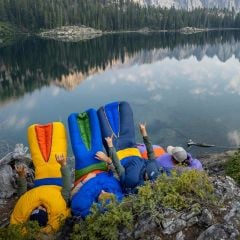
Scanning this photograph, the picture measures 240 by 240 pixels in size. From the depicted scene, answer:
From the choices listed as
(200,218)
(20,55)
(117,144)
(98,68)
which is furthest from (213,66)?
(200,218)

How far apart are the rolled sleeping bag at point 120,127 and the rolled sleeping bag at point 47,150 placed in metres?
1.47

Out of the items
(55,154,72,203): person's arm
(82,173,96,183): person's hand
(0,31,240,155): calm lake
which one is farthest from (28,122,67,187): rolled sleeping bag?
(0,31,240,155): calm lake

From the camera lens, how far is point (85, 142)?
1195 cm

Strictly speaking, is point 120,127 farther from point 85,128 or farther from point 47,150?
point 47,150

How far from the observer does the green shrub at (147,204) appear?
7.64 metres

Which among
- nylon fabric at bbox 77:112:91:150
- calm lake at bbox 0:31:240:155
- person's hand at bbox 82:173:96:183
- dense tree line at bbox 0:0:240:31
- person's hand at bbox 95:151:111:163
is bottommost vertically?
calm lake at bbox 0:31:240:155

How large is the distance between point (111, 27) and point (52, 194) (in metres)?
156

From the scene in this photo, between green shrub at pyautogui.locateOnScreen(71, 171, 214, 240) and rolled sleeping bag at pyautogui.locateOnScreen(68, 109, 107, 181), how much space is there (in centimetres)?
302

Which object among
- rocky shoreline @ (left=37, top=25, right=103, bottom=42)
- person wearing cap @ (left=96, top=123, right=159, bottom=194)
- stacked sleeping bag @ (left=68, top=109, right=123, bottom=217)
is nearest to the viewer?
stacked sleeping bag @ (left=68, top=109, right=123, bottom=217)

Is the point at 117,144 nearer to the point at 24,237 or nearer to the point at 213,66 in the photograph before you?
the point at 24,237

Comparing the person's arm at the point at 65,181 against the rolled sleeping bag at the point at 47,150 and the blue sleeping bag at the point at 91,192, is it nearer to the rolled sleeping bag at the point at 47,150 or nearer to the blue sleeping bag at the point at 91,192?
the blue sleeping bag at the point at 91,192

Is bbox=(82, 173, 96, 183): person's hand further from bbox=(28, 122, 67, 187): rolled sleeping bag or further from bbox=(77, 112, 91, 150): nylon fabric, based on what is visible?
bbox=(77, 112, 91, 150): nylon fabric

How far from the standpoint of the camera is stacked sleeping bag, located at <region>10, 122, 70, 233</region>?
9297 millimetres

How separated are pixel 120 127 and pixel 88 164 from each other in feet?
8.27
